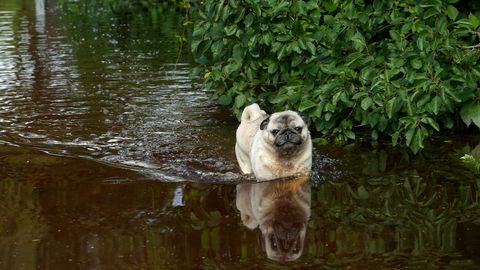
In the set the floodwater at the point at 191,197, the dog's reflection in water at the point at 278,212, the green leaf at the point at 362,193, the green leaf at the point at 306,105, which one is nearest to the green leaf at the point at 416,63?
the floodwater at the point at 191,197

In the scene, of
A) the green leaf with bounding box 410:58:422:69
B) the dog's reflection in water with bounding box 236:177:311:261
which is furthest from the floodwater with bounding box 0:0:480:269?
the green leaf with bounding box 410:58:422:69

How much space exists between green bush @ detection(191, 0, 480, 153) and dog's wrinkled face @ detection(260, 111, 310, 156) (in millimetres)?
1158

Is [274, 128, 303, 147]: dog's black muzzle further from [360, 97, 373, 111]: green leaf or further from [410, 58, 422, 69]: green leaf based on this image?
[410, 58, 422, 69]: green leaf

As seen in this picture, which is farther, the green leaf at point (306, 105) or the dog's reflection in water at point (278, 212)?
the green leaf at point (306, 105)

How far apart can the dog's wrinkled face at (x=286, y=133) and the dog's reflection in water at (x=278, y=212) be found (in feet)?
1.13

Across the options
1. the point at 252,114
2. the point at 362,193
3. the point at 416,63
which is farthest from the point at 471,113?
the point at 252,114

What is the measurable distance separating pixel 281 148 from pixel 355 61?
1695mm

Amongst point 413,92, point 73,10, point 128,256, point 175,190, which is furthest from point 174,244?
point 73,10

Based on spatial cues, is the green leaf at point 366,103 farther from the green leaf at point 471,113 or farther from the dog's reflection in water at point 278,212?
the dog's reflection in water at point 278,212

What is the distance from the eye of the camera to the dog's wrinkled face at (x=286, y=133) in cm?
829

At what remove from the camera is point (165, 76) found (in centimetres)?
1512

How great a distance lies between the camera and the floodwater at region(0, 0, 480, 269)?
644 centimetres

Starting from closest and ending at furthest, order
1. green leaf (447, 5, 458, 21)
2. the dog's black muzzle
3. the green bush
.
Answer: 1. the dog's black muzzle
2. green leaf (447, 5, 458, 21)
3. the green bush

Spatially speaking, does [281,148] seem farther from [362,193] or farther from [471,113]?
[471,113]
